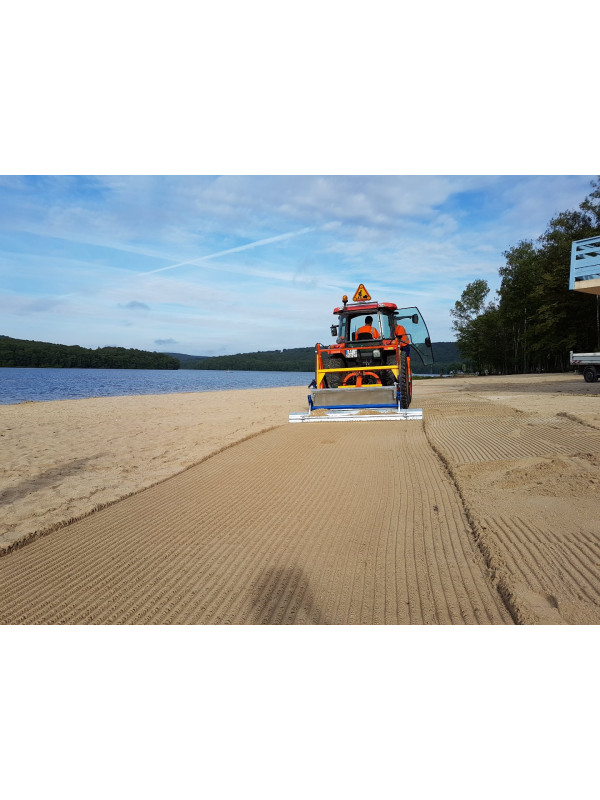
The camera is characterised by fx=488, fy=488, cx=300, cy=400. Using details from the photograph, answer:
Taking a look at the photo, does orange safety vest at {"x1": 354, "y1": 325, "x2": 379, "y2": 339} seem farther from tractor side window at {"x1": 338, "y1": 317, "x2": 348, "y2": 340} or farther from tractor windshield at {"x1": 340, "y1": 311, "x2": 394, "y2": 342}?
tractor side window at {"x1": 338, "y1": 317, "x2": 348, "y2": 340}

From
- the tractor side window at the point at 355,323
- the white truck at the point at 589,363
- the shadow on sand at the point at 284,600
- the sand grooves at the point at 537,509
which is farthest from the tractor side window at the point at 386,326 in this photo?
the white truck at the point at 589,363

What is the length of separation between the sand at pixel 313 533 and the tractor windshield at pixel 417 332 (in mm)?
4461

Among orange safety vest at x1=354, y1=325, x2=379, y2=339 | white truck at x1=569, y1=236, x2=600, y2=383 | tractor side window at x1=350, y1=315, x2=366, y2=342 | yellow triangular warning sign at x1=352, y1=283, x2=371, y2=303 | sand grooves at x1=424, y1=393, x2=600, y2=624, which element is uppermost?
white truck at x1=569, y1=236, x2=600, y2=383

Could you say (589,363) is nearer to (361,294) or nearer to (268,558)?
(361,294)

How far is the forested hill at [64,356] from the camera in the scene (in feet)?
247

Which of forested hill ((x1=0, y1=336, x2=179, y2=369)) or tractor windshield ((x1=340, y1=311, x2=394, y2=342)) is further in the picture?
forested hill ((x1=0, y1=336, x2=179, y2=369))

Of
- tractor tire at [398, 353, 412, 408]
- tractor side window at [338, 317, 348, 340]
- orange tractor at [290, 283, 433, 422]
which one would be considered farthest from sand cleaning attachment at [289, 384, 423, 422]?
tractor side window at [338, 317, 348, 340]

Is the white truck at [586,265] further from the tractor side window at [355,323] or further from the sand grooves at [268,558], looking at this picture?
the sand grooves at [268,558]

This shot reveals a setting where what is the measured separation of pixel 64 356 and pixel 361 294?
81.4 meters

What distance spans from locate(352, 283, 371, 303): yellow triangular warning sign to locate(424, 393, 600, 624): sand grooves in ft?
15.1

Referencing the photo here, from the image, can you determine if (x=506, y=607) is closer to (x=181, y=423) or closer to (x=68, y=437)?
(x=68, y=437)

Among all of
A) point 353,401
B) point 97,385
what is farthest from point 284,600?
point 97,385

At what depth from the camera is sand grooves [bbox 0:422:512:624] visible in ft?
9.11

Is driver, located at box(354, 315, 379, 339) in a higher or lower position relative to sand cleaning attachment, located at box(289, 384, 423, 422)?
higher
